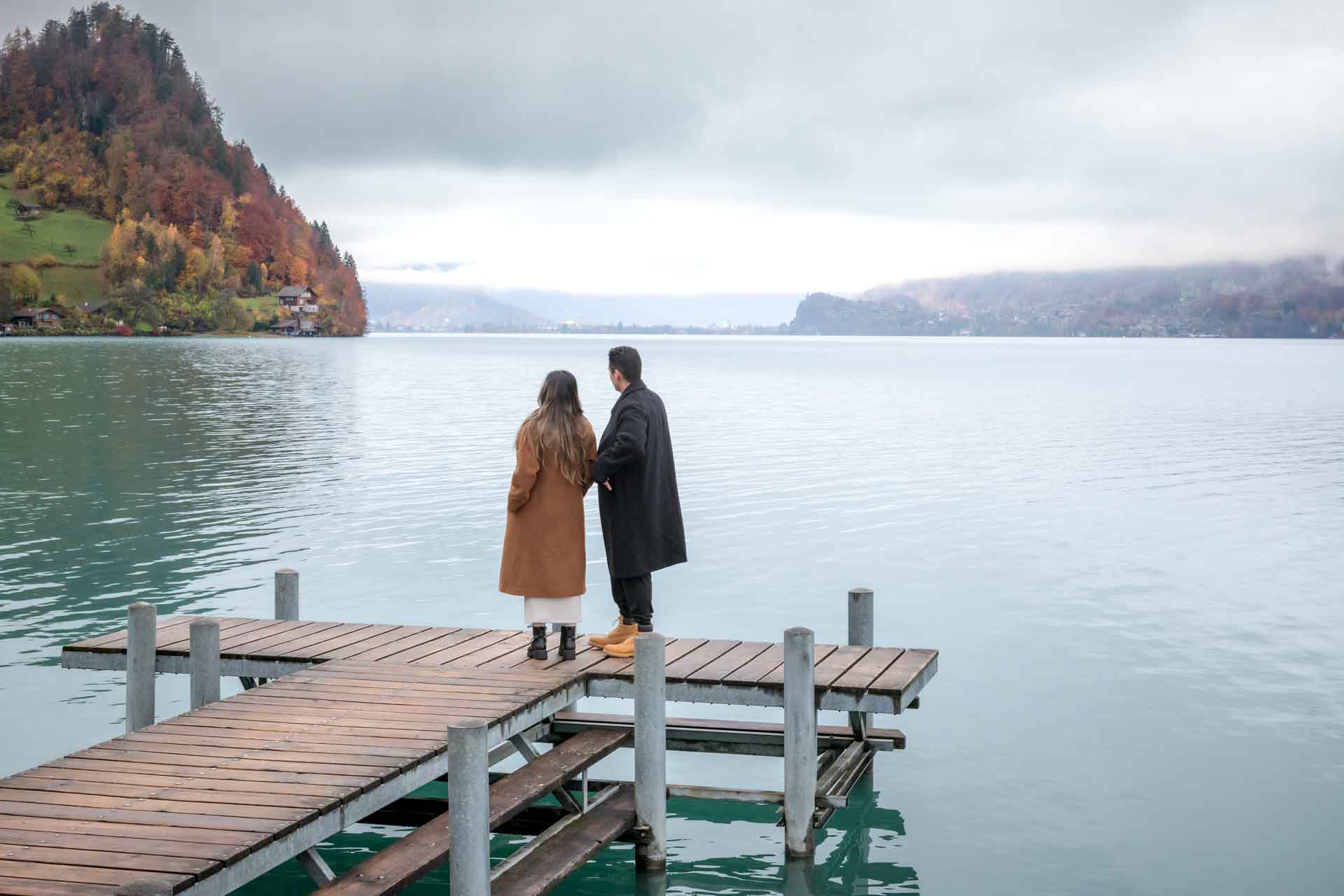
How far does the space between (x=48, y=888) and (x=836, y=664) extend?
20.3 ft

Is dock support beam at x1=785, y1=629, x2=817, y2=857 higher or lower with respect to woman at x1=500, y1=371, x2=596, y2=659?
lower

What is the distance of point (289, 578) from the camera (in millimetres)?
12695

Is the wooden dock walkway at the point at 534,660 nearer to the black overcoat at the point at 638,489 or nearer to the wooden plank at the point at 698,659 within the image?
the wooden plank at the point at 698,659

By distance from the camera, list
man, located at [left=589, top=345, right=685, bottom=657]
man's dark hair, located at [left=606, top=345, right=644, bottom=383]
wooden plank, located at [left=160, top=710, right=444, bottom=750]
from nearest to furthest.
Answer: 1. wooden plank, located at [left=160, top=710, right=444, bottom=750]
2. man, located at [left=589, top=345, right=685, bottom=657]
3. man's dark hair, located at [left=606, top=345, right=644, bottom=383]

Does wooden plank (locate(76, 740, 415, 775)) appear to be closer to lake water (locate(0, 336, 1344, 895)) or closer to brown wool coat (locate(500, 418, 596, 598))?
lake water (locate(0, 336, 1344, 895))

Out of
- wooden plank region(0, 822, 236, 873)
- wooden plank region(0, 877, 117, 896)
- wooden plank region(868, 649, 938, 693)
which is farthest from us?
wooden plank region(868, 649, 938, 693)

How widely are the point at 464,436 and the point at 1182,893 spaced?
41.2 metres

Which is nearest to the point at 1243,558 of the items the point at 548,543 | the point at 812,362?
the point at 548,543

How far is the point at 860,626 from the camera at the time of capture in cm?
1184

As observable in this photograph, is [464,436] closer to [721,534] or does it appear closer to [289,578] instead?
[721,534]

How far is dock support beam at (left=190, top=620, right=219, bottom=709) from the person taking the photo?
1018 cm

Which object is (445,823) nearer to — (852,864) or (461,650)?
(461,650)

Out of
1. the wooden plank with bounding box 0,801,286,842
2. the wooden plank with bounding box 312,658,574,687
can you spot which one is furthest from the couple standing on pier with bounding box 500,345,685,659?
the wooden plank with bounding box 0,801,286,842

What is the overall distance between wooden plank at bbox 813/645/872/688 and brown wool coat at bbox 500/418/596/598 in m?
2.01
